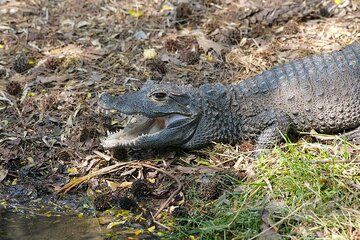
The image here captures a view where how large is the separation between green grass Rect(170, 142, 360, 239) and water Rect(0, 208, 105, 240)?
72 cm

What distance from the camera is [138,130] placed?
6.52 meters

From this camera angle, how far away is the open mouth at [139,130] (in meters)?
6.28

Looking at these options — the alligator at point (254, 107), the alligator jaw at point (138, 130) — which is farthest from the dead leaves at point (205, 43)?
the alligator jaw at point (138, 130)

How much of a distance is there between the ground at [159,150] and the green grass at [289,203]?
11 millimetres

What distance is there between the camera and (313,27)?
8.22m

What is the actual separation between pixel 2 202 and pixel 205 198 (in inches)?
73.1

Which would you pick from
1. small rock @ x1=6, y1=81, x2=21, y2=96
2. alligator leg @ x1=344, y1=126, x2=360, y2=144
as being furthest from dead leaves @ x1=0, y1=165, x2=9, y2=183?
alligator leg @ x1=344, y1=126, x2=360, y2=144

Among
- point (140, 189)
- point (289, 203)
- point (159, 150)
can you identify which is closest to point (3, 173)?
point (140, 189)

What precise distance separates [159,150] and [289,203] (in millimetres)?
1584

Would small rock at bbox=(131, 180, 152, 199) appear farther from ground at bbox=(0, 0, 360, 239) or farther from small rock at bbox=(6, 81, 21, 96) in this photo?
small rock at bbox=(6, 81, 21, 96)

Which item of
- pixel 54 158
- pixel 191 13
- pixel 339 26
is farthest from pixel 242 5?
pixel 54 158

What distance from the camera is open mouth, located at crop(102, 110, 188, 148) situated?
247 inches

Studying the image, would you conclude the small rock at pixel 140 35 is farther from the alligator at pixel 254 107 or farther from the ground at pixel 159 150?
the alligator at pixel 254 107

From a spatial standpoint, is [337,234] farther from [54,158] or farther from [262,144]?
[54,158]
